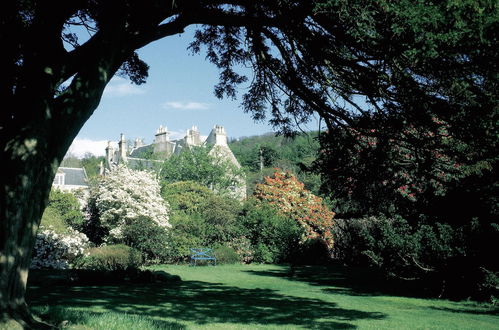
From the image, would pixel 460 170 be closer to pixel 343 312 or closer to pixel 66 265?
pixel 343 312

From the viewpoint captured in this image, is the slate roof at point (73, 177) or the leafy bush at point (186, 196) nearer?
the leafy bush at point (186, 196)

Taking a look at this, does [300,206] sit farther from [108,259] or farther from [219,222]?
[108,259]

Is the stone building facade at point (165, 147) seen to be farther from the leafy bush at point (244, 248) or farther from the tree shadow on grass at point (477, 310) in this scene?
the tree shadow on grass at point (477, 310)

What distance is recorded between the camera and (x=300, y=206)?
90.6ft

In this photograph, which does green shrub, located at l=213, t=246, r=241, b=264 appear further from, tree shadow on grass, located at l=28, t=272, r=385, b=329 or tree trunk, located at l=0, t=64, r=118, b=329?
tree trunk, located at l=0, t=64, r=118, b=329

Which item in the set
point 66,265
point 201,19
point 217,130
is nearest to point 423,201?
point 201,19

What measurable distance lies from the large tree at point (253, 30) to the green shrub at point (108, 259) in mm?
11209

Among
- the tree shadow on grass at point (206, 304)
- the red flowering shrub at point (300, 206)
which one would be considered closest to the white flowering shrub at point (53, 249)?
the tree shadow on grass at point (206, 304)

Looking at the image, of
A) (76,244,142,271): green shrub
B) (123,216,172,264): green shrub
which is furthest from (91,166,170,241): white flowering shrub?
(76,244,142,271): green shrub

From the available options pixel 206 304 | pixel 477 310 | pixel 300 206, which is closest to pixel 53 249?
pixel 206 304

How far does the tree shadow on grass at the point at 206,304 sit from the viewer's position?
8516 millimetres

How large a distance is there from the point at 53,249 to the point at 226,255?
9.50 metres

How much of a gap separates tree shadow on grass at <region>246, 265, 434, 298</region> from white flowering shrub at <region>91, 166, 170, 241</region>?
18.7 feet

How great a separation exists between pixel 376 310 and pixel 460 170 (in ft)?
16.0
